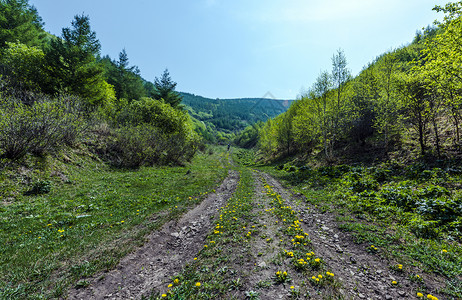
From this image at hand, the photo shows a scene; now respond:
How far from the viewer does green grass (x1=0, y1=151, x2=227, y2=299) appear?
4.63m

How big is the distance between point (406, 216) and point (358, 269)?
5.31m

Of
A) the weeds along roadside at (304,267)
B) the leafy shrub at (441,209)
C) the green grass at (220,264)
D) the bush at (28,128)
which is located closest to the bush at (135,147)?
the bush at (28,128)

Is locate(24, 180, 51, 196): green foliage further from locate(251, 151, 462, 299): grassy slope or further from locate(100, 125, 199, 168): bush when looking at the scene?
locate(251, 151, 462, 299): grassy slope

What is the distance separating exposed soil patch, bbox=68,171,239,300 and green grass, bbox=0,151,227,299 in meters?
0.38

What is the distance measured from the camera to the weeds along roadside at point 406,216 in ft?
16.4

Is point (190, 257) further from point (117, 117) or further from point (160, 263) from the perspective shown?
point (117, 117)

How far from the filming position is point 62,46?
23266mm

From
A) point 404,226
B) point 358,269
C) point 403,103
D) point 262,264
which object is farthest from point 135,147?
point 403,103

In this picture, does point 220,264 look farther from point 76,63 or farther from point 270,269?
point 76,63

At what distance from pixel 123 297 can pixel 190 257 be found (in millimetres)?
2175

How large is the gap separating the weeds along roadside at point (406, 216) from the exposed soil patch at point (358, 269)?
0.70 feet

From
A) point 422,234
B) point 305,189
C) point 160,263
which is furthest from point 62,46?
point 422,234

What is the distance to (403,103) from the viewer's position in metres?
15.5

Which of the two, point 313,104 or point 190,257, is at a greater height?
point 313,104
